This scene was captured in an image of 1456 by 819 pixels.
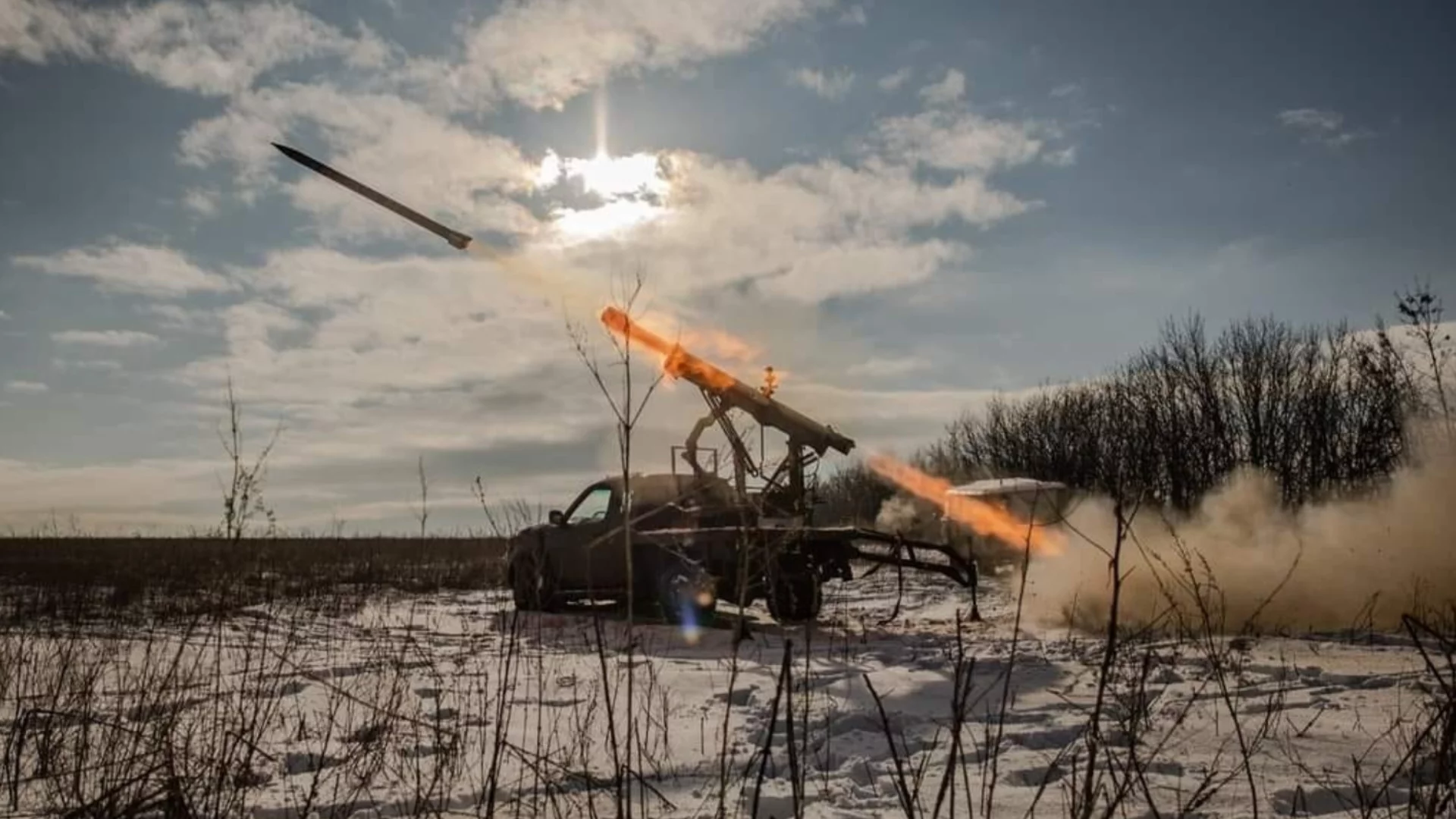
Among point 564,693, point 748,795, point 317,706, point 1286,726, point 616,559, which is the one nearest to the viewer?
point 748,795

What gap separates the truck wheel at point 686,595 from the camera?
37.0 ft

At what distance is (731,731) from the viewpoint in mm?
5668

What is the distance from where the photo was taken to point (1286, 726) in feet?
17.6

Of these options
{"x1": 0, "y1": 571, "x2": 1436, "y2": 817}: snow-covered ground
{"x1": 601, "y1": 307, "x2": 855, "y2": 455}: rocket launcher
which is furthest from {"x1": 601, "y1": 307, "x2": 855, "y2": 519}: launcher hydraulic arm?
{"x1": 0, "y1": 571, "x2": 1436, "y2": 817}: snow-covered ground

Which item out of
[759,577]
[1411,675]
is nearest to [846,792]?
[1411,675]

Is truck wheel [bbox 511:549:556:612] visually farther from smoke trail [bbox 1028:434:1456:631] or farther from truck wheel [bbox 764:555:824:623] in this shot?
smoke trail [bbox 1028:434:1456:631]

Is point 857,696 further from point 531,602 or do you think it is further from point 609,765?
point 531,602

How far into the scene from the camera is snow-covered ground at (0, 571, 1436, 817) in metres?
3.78

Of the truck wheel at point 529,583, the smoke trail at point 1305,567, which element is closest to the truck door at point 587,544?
the truck wheel at point 529,583

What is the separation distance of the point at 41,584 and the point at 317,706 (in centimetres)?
1713

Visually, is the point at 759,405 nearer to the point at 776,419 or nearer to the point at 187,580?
the point at 776,419

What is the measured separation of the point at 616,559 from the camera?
13211mm

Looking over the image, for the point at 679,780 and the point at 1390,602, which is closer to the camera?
the point at 679,780

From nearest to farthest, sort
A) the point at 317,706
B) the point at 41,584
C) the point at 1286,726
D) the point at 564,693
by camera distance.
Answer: the point at 1286,726 < the point at 317,706 < the point at 564,693 < the point at 41,584
